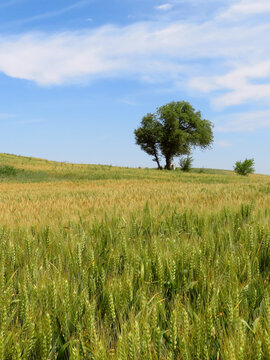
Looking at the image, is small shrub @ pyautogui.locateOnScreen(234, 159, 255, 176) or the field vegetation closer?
the field vegetation

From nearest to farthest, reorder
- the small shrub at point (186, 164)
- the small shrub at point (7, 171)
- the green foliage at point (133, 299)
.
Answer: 1. the green foliage at point (133, 299)
2. the small shrub at point (7, 171)
3. the small shrub at point (186, 164)

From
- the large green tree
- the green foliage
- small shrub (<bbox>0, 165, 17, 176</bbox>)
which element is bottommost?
the green foliage

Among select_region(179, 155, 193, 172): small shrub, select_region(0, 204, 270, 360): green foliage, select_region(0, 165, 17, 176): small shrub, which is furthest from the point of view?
select_region(179, 155, 193, 172): small shrub

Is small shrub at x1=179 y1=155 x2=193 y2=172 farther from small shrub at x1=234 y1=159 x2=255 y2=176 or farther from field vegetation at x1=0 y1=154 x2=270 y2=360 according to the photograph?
field vegetation at x1=0 y1=154 x2=270 y2=360

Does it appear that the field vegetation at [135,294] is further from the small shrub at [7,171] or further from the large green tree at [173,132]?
the large green tree at [173,132]

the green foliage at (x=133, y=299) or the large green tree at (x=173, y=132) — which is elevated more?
the large green tree at (x=173, y=132)

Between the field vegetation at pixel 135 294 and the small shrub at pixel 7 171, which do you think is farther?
the small shrub at pixel 7 171

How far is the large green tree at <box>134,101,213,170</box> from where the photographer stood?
46812 mm

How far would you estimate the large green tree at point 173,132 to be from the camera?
46812 mm

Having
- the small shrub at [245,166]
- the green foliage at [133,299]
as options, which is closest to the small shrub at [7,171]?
the green foliage at [133,299]

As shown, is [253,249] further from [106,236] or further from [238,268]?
[106,236]

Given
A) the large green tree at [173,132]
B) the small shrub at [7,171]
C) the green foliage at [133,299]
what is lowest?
the green foliage at [133,299]

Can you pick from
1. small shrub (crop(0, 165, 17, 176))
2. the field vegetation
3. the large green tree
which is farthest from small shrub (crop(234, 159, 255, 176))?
the field vegetation

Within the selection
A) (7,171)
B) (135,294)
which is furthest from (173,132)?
(135,294)
